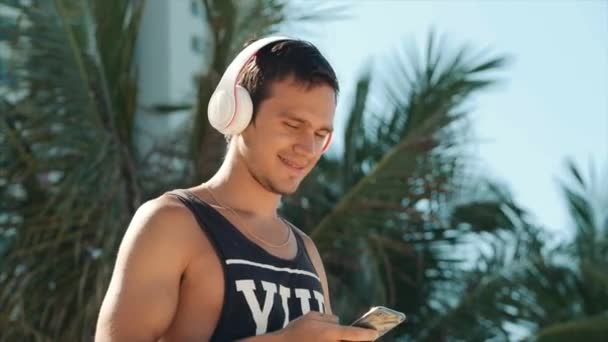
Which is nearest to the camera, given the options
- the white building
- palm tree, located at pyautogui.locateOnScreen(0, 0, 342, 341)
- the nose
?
the nose

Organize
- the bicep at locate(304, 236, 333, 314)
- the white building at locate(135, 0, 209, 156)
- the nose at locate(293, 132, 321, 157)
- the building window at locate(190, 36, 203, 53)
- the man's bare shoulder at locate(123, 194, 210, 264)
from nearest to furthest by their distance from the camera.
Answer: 1. the man's bare shoulder at locate(123, 194, 210, 264)
2. the nose at locate(293, 132, 321, 157)
3. the bicep at locate(304, 236, 333, 314)
4. the building window at locate(190, 36, 203, 53)
5. the white building at locate(135, 0, 209, 156)

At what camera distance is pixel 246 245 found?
91.0 inches

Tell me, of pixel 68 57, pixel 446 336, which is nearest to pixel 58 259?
pixel 68 57

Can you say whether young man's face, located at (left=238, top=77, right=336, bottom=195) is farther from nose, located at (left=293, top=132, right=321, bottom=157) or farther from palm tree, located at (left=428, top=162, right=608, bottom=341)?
palm tree, located at (left=428, top=162, right=608, bottom=341)

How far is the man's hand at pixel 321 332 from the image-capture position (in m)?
2.06

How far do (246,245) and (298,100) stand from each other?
1.04ft

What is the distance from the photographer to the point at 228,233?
229cm

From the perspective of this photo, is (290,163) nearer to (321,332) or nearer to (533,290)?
(321,332)

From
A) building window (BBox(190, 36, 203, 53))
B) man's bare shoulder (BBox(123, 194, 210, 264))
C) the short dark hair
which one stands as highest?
building window (BBox(190, 36, 203, 53))

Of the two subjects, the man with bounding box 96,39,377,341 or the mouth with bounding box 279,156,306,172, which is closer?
the man with bounding box 96,39,377,341

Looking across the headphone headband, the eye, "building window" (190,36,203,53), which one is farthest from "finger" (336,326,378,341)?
"building window" (190,36,203,53)

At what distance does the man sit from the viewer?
7.02 feet

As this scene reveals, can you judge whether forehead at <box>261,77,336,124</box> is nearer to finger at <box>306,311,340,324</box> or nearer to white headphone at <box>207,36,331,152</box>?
white headphone at <box>207,36,331,152</box>

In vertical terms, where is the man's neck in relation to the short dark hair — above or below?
A: below
